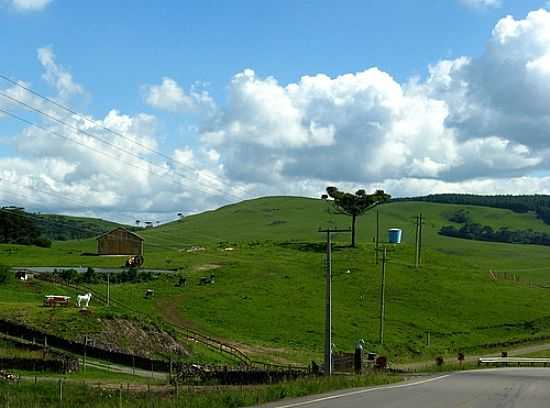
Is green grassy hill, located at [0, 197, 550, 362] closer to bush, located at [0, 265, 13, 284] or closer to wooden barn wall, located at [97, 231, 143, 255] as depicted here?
wooden barn wall, located at [97, 231, 143, 255]

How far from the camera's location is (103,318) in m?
60.1

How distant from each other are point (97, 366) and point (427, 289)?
6388 cm

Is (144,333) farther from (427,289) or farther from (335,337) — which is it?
(427,289)

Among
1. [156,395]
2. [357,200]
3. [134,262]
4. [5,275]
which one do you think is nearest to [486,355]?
[5,275]

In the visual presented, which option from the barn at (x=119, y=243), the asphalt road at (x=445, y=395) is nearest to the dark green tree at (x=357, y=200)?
the barn at (x=119, y=243)

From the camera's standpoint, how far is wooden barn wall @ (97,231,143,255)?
132375mm

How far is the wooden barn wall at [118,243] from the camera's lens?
434 ft

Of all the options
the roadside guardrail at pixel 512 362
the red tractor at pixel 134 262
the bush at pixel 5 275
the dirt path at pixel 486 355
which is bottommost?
the dirt path at pixel 486 355

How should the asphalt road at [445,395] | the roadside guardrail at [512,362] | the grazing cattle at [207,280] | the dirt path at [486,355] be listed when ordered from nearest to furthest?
the asphalt road at [445,395]
the roadside guardrail at [512,362]
the dirt path at [486,355]
the grazing cattle at [207,280]

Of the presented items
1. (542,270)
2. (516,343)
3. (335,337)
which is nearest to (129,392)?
(335,337)

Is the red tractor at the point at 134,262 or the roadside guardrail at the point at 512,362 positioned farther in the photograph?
the red tractor at the point at 134,262

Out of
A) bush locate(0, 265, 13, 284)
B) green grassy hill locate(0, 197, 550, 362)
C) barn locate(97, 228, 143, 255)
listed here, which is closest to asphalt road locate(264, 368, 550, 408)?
green grassy hill locate(0, 197, 550, 362)

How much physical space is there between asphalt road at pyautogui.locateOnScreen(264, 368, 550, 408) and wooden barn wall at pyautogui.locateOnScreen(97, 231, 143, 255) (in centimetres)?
8955

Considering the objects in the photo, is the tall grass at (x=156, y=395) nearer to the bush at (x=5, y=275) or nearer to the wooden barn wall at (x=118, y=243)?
the bush at (x=5, y=275)
